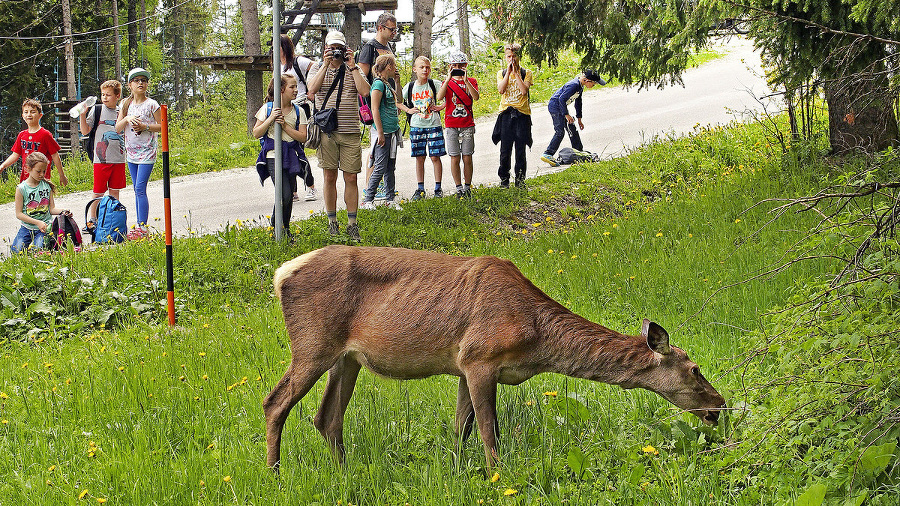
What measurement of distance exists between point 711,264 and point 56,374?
5707 mm

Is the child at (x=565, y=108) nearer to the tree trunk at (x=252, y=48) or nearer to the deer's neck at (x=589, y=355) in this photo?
the tree trunk at (x=252, y=48)

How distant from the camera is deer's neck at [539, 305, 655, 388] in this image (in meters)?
4.88

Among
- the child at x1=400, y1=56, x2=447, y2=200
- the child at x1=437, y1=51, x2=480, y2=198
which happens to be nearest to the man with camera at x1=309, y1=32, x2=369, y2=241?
the child at x1=400, y1=56, x2=447, y2=200

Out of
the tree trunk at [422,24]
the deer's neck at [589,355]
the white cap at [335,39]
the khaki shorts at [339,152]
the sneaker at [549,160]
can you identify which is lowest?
the deer's neck at [589,355]

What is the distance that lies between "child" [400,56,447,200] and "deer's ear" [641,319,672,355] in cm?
837

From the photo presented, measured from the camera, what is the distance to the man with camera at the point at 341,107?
10555 millimetres

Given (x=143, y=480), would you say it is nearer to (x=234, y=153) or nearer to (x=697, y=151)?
(x=697, y=151)

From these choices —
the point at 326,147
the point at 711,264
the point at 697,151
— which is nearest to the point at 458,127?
the point at 326,147

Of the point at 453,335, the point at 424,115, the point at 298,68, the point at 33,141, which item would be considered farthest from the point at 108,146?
the point at 453,335

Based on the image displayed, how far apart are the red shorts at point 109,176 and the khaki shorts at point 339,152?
3.17 metres

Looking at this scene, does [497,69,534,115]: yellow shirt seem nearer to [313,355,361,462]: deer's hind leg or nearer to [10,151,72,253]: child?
[10,151,72,253]: child

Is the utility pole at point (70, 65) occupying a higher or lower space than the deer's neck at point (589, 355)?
higher

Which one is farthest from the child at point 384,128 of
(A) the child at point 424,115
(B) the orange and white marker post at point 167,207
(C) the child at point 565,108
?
(B) the orange and white marker post at point 167,207

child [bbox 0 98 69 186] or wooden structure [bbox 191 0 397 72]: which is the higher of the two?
wooden structure [bbox 191 0 397 72]
